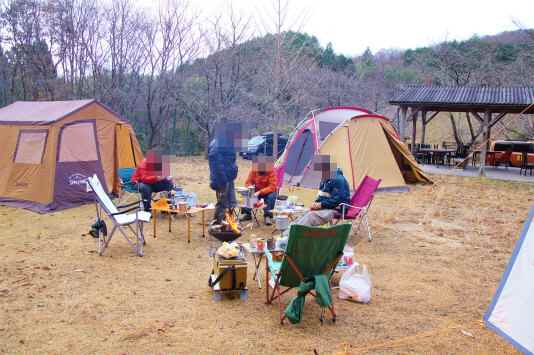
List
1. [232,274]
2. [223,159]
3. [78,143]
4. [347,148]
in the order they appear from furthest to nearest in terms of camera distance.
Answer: [347,148], [78,143], [223,159], [232,274]

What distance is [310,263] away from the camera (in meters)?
3.62

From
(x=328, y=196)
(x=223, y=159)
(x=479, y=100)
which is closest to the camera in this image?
(x=328, y=196)

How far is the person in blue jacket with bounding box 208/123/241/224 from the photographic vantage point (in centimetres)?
551

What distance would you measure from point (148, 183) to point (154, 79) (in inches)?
428

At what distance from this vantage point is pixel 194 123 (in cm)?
1758

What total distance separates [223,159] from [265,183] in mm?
1293

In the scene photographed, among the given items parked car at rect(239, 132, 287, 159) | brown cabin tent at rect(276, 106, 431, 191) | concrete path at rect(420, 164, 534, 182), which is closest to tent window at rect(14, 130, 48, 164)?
brown cabin tent at rect(276, 106, 431, 191)

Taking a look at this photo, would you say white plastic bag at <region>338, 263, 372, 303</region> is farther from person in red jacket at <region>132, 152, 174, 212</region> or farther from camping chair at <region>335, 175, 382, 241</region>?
person in red jacket at <region>132, 152, 174, 212</region>

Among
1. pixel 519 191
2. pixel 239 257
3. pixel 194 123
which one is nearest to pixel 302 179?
pixel 519 191

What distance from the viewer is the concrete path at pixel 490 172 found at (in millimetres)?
12562

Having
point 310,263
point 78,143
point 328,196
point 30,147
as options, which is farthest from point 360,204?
point 30,147

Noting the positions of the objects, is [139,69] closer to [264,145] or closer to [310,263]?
[264,145]

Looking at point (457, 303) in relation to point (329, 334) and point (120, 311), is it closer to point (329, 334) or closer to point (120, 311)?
point (329, 334)

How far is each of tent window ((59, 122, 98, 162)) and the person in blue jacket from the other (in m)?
3.32
